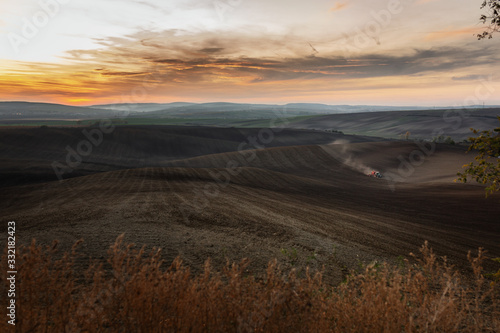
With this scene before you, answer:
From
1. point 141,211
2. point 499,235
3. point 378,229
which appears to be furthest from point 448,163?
point 141,211

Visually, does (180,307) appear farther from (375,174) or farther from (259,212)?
(375,174)

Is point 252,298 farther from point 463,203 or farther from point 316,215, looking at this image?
point 463,203

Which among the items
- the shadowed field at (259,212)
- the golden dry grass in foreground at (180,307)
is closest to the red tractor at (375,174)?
the shadowed field at (259,212)

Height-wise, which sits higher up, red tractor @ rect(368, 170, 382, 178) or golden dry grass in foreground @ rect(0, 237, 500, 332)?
golden dry grass in foreground @ rect(0, 237, 500, 332)

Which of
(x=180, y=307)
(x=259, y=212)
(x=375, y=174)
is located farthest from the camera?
(x=375, y=174)

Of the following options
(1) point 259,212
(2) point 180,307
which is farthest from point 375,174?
(2) point 180,307

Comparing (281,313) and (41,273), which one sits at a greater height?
(41,273)


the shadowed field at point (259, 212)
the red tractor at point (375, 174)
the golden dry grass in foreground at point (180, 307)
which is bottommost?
the red tractor at point (375, 174)

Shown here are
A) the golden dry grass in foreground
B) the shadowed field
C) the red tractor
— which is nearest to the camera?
the golden dry grass in foreground

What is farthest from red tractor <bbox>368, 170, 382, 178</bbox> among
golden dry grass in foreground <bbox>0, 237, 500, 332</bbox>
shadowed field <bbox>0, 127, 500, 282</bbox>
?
golden dry grass in foreground <bbox>0, 237, 500, 332</bbox>

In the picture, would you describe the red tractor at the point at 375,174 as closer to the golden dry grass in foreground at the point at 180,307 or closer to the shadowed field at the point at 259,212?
the shadowed field at the point at 259,212

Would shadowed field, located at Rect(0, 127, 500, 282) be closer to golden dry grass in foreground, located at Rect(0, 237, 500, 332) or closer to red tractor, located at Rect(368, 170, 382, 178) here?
red tractor, located at Rect(368, 170, 382, 178)
